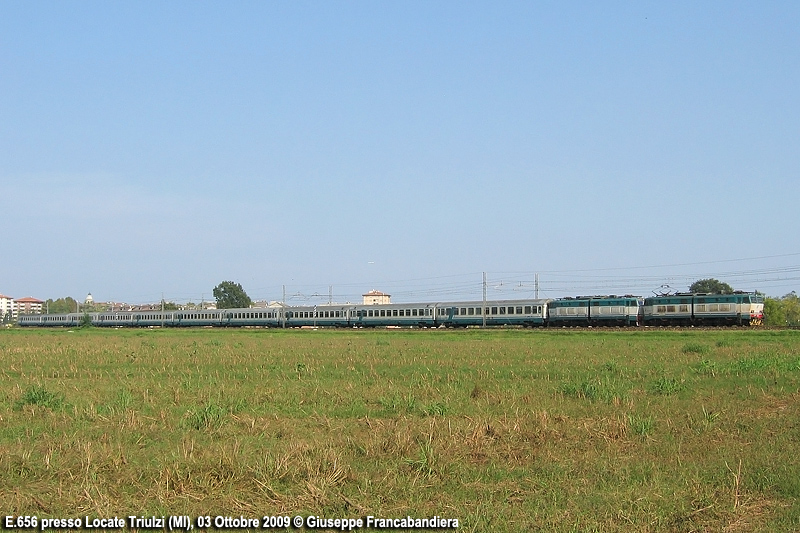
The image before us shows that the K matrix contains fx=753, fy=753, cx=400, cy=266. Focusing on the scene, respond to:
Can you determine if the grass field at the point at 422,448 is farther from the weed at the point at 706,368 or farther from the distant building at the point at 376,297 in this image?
the distant building at the point at 376,297

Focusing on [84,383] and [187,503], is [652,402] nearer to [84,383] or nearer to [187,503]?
[187,503]

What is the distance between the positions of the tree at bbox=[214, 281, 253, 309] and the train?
8447cm

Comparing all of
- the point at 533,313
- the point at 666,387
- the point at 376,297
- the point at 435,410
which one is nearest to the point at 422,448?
the point at 435,410

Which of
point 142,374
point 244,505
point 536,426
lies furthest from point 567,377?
point 244,505

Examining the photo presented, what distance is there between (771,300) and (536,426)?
10177 cm

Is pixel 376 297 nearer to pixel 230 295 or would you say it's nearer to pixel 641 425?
pixel 230 295

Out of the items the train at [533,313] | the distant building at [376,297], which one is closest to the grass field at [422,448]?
the train at [533,313]

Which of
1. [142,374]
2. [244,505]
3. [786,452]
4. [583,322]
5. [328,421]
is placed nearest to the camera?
[244,505]

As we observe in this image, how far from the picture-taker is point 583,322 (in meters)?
70.2

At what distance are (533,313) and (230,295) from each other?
410 feet

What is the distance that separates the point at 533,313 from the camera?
72.8m

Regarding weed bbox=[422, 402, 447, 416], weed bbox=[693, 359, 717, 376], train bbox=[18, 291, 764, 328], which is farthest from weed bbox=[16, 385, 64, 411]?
train bbox=[18, 291, 764, 328]

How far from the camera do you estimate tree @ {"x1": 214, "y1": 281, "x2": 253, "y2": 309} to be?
18400 centimetres

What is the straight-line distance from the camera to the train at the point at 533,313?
63.8 meters
